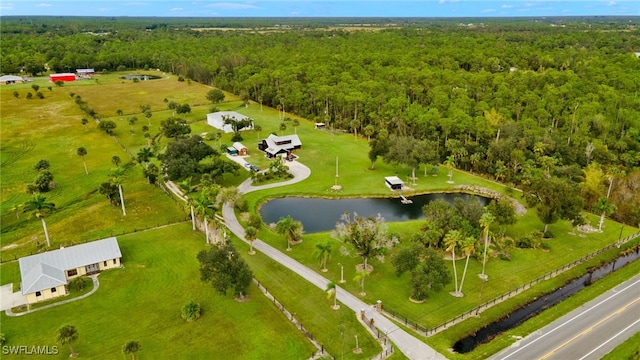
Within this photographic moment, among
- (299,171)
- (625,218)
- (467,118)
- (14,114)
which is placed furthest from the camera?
(14,114)

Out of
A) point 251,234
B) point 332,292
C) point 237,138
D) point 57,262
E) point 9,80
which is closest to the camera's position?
point 332,292

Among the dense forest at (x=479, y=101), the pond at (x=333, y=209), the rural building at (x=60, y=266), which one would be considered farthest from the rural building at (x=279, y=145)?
the rural building at (x=60, y=266)

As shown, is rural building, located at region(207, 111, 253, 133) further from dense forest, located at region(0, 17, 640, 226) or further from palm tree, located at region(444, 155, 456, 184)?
palm tree, located at region(444, 155, 456, 184)

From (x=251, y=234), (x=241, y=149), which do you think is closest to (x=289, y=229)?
(x=251, y=234)

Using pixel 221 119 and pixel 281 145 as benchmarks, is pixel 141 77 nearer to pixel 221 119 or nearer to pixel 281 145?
pixel 221 119

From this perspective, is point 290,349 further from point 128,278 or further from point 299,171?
point 299,171

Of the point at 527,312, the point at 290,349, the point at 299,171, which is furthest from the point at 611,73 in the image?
the point at 290,349

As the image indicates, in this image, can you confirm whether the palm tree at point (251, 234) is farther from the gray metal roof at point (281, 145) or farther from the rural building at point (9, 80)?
the rural building at point (9, 80)
